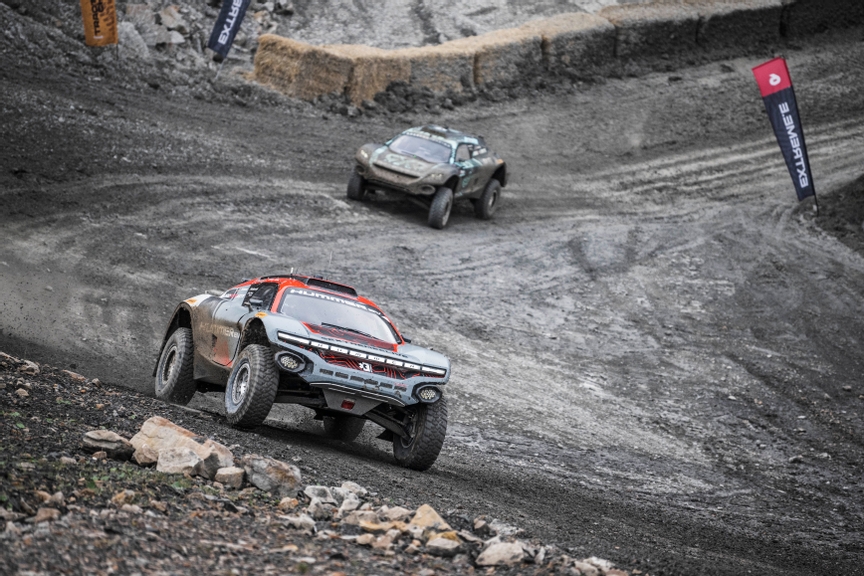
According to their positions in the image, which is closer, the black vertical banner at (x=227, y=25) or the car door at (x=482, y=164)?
the car door at (x=482, y=164)

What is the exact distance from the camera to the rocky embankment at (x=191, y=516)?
14.8 ft

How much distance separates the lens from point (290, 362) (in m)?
7.68

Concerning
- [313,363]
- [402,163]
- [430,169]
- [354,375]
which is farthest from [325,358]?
[402,163]

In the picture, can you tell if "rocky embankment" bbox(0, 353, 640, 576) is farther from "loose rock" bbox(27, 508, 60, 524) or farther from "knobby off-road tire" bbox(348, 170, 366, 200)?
"knobby off-road tire" bbox(348, 170, 366, 200)

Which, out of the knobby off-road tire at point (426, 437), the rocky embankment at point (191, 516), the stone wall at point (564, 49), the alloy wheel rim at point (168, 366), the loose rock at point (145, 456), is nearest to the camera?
the rocky embankment at point (191, 516)

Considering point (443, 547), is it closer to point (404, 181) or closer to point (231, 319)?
point (231, 319)

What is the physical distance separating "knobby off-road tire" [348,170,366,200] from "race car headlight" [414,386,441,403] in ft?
36.4

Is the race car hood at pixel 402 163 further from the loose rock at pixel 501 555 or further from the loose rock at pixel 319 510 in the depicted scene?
the loose rock at pixel 501 555

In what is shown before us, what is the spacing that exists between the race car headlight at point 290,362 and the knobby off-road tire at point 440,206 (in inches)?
431

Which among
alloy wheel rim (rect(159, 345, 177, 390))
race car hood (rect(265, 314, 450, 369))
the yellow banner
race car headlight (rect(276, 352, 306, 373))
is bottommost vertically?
alloy wheel rim (rect(159, 345, 177, 390))

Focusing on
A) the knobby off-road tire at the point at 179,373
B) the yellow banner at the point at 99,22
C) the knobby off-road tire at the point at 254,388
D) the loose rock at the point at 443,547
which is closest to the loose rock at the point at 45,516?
the loose rock at the point at 443,547

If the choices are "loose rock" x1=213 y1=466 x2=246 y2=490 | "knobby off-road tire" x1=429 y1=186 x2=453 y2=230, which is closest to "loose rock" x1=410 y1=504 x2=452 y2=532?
"loose rock" x1=213 y1=466 x2=246 y2=490

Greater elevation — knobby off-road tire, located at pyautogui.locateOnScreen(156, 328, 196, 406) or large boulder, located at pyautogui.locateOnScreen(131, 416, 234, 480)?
large boulder, located at pyautogui.locateOnScreen(131, 416, 234, 480)

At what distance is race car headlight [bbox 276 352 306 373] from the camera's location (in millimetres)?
7653
